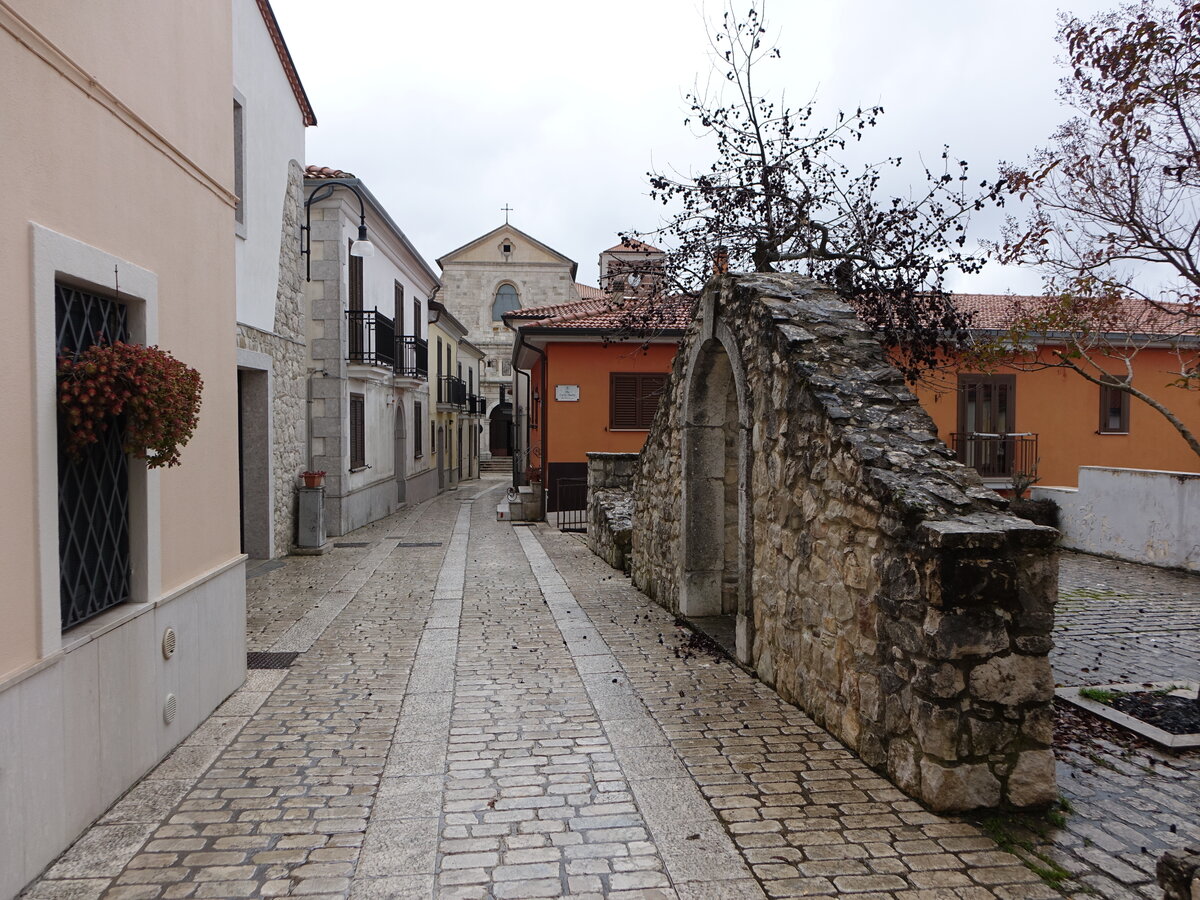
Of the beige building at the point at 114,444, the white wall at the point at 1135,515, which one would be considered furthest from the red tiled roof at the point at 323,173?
the white wall at the point at 1135,515

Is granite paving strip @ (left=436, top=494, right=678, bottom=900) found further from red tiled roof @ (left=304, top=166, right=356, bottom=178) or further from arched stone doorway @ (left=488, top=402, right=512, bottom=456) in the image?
arched stone doorway @ (left=488, top=402, right=512, bottom=456)

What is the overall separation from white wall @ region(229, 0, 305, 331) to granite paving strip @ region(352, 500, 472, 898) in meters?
6.42

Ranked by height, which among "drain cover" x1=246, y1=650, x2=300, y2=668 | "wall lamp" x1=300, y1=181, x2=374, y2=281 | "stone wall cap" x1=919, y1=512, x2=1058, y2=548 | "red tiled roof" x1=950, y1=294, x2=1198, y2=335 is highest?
"wall lamp" x1=300, y1=181, x2=374, y2=281

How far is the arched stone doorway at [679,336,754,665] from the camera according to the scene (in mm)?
7449

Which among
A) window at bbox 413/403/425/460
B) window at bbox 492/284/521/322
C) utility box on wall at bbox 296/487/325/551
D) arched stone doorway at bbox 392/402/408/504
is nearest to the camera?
utility box on wall at bbox 296/487/325/551

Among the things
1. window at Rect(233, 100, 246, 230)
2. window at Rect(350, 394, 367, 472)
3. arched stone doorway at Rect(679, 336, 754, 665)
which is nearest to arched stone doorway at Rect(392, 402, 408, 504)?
window at Rect(350, 394, 367, 472)

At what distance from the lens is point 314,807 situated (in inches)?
151

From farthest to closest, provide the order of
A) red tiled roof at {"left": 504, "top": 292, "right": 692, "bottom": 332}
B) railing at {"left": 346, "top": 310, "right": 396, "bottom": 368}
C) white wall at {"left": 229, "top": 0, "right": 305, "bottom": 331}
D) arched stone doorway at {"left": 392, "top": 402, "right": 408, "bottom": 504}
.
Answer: arched stone doorway at {"left": 392, "top": 402, "right": 408, "bottom": 504}
railing at {"left": 346, "top": 310, "right": 396, "bottom": 368}
red tiled roof at {"left": 504, "top": 292, "right": 692, "bottom": 332}
white wall at {"left": 229, "top": 0, "right": 305, "bottom": 331}

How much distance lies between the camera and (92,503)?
3.87m

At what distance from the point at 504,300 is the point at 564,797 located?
41.2m

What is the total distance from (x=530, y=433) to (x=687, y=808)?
19.6 meters

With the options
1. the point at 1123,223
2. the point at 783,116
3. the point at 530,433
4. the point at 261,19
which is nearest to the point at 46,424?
the point at 1123,223

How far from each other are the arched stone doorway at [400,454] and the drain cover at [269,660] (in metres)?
14.0

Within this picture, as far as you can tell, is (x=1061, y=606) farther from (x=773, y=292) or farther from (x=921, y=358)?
(x=773, y=292)
